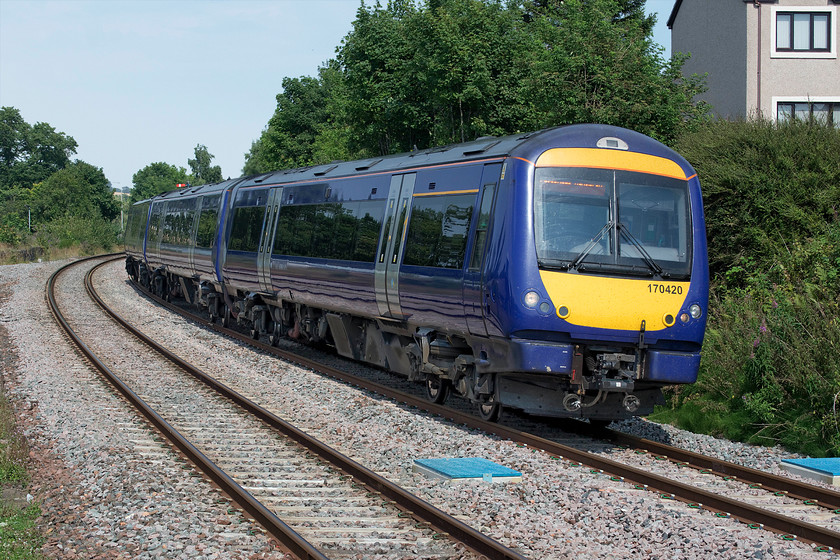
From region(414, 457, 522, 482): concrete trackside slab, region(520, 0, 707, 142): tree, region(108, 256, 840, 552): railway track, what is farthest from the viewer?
region(520, 0, 707, 142): tree

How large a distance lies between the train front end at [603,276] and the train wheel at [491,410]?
410 millimetres

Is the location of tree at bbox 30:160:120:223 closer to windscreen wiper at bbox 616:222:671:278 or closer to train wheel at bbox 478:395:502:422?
train wheel at bbox 478:395:502:422

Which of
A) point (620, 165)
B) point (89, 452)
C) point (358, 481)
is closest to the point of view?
point (358, 481)

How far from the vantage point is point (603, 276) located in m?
9.32

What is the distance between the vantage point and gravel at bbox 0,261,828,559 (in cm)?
622

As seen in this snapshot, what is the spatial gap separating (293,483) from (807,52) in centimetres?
2432

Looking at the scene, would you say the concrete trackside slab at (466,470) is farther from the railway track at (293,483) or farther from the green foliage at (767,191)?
the green foliage at (767,191)

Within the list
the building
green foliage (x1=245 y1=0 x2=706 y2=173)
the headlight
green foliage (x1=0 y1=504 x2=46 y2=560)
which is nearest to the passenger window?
the headlight

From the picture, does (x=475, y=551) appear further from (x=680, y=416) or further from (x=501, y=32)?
(x=501, y=32)

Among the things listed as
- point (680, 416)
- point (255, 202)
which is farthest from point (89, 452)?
point (255, 202)

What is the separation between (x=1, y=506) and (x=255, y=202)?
1233 centimetres

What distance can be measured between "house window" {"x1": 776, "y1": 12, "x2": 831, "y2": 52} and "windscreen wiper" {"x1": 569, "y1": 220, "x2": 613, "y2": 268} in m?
20.7

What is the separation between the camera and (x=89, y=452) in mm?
9039

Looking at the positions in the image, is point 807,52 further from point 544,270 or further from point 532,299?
point 532,299
